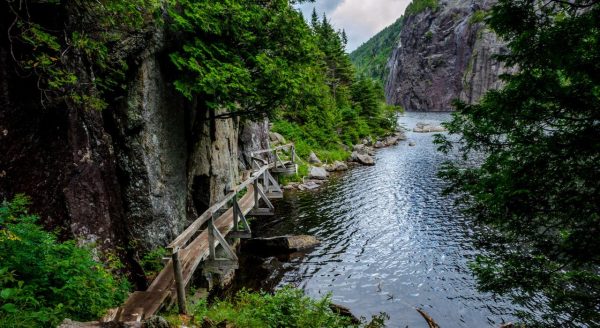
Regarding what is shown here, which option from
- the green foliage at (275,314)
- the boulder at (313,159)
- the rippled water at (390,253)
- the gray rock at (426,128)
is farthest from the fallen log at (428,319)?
the gray rock at (426,128)

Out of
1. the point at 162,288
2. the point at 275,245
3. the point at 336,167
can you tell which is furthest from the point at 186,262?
the point at 336,167

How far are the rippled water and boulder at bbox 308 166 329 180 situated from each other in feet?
8.53

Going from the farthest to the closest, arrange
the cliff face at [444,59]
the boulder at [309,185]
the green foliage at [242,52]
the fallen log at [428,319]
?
the cliff face at [444,59] < the boulder at [309,185] < the fallen log at [428,319] < the green foliage at [242,52]

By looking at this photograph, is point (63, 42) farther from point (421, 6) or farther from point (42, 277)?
point (421, 6)

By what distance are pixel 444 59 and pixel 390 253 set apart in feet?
416

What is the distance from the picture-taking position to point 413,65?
133 m

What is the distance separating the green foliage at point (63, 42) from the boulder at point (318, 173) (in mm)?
21208

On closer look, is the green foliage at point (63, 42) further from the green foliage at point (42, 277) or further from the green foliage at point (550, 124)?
the green foliage at point (550, 124)

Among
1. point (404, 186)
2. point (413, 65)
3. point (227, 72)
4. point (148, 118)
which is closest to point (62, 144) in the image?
point (148, 118)

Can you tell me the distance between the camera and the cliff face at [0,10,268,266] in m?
5.08

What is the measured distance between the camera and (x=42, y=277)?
13.6ft

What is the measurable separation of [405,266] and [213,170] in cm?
841

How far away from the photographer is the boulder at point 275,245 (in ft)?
44.1

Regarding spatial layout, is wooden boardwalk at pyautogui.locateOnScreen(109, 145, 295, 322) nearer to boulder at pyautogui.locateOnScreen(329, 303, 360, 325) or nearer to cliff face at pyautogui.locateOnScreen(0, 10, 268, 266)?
cliff face at pyautogui.locateOnScreen(0, 10, 268, 266)
